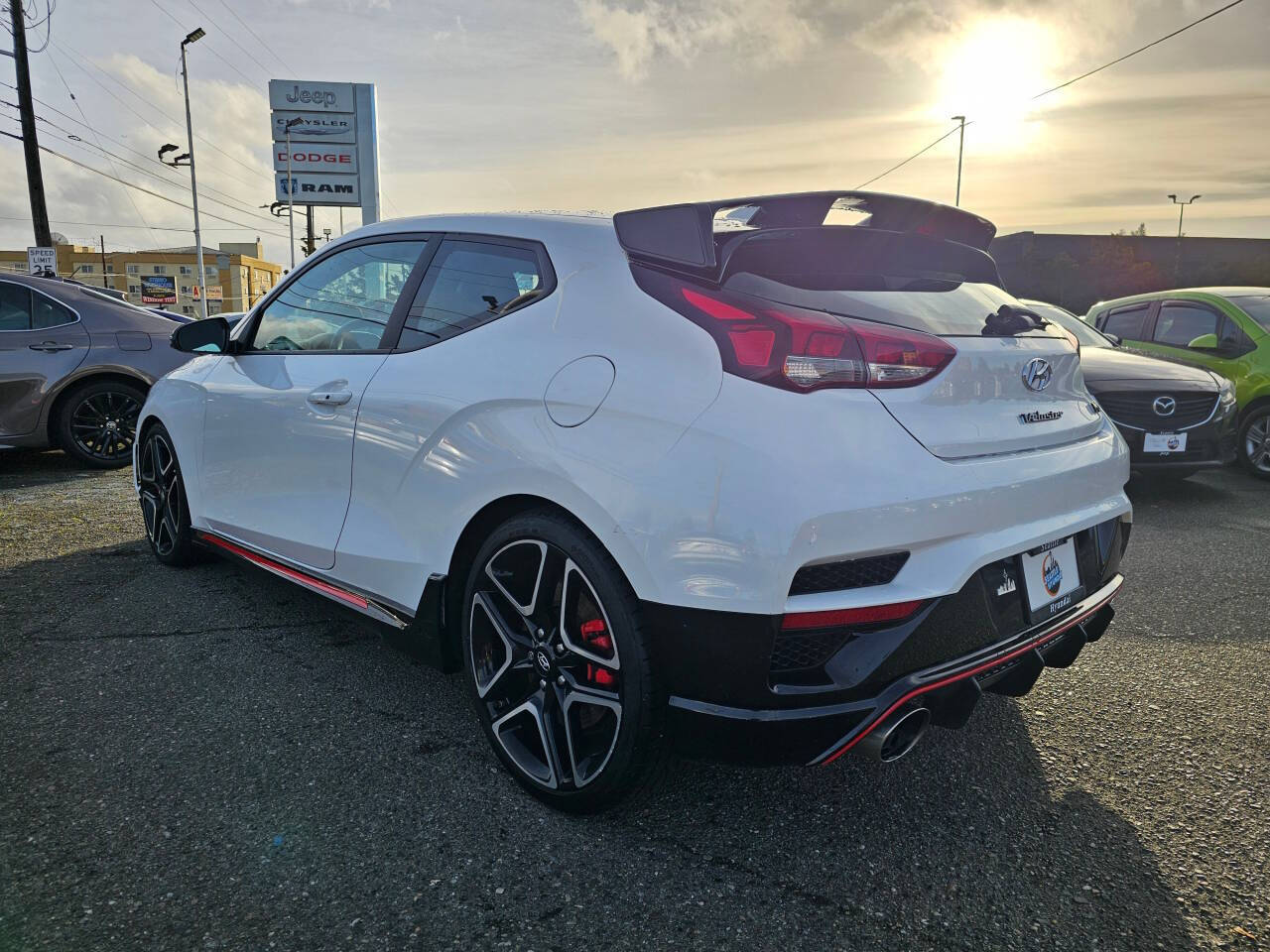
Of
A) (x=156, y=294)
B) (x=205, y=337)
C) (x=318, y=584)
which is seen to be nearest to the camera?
(x=318, y=584)

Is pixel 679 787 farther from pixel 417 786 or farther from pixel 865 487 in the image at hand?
pixel 865 487

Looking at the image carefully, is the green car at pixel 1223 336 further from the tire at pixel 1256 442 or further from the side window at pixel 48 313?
the side window at pixel 48 313

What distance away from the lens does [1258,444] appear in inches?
297

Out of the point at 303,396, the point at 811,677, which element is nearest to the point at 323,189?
the point at 303,396

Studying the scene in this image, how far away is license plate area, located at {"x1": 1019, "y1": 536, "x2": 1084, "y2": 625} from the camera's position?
7.26 ft

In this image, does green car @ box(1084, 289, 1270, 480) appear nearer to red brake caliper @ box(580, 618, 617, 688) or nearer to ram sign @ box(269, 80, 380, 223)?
red brake caliper @ box(580, 618, 617, 688)

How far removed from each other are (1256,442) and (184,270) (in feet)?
423

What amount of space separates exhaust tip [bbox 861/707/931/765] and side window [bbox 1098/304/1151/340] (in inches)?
322

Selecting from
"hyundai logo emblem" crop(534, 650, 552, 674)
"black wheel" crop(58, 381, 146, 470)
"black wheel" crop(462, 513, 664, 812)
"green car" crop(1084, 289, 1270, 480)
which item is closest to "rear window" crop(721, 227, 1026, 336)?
"black wheel" crop(462, 513, 664, 812)

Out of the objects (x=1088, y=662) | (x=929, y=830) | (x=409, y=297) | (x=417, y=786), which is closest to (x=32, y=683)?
(x=417, y=786)

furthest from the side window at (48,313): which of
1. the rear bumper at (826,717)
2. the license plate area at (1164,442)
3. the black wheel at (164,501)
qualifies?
the license plate area at (1164,442)

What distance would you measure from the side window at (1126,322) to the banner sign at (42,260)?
20.0m

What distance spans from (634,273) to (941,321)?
0.78m

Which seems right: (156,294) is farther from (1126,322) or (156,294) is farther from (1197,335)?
(1197,335)
